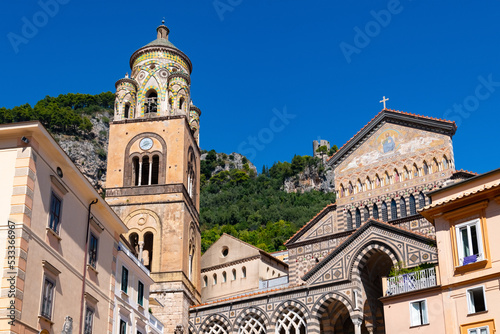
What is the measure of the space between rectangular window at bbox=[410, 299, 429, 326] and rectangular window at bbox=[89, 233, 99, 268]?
10443 millimetres

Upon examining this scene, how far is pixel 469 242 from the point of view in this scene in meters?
21.0

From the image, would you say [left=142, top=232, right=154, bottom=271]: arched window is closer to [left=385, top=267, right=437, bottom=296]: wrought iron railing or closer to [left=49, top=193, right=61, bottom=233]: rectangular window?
[left=385, top=267, right=437, bottom=296]: wrought iron railing

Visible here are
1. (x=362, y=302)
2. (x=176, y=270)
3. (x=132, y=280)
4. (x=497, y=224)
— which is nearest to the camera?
(x=497, y=224)

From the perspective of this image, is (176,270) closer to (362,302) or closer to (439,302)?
(362,302)

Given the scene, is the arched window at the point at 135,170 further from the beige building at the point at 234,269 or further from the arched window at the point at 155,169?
the beige building at the point at 234,269

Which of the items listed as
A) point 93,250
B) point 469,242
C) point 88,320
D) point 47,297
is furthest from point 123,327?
point 469,242

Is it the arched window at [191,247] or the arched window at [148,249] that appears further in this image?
the arched window at [191,247]

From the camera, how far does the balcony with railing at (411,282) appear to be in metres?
22.1

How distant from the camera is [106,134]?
91438 millimetres

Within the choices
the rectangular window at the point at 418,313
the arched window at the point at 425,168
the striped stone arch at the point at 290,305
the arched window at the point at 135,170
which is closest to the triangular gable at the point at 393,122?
the arched window at the point at 425,168

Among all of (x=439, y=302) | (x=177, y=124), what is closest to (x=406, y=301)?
(x=439, y=302)

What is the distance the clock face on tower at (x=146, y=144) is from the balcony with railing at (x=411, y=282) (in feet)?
67.6

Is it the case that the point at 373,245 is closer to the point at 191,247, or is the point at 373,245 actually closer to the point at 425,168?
the point at 425,168

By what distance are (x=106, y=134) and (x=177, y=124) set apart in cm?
5290
